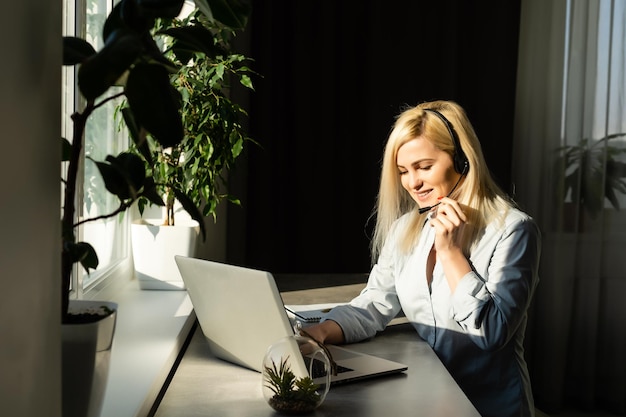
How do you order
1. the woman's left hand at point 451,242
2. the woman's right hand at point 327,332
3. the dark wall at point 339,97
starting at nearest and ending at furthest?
the woman's right hand at point 327,332, the woman's left hand at point 451,242, the dark wall at point 339,97

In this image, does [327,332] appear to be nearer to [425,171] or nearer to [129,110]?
[425,171]

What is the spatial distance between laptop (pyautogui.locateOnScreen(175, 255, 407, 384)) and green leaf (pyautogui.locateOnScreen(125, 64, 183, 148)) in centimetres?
55

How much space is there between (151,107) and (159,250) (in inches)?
59.6

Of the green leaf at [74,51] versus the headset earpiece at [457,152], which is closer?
the green leaf at [74,51]

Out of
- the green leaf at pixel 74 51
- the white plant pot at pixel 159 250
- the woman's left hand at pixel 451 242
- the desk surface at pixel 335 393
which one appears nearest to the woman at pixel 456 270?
the woman's left hand at pixel 451 242

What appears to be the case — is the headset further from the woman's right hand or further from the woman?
the woman's right hand

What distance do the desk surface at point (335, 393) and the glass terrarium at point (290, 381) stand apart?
28mm

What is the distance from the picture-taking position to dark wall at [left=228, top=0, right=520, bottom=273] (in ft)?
11.8

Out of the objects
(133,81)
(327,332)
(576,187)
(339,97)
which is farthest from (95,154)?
(576,187)

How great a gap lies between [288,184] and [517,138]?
1147 millimetres

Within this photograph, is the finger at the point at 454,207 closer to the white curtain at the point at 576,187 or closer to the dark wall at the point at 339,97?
the dark wall at the point at 339,97

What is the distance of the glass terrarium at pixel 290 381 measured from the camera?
1.30 m

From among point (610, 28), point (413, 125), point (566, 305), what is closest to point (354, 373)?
point (413, 125)

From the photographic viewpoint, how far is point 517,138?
12.2 ft
